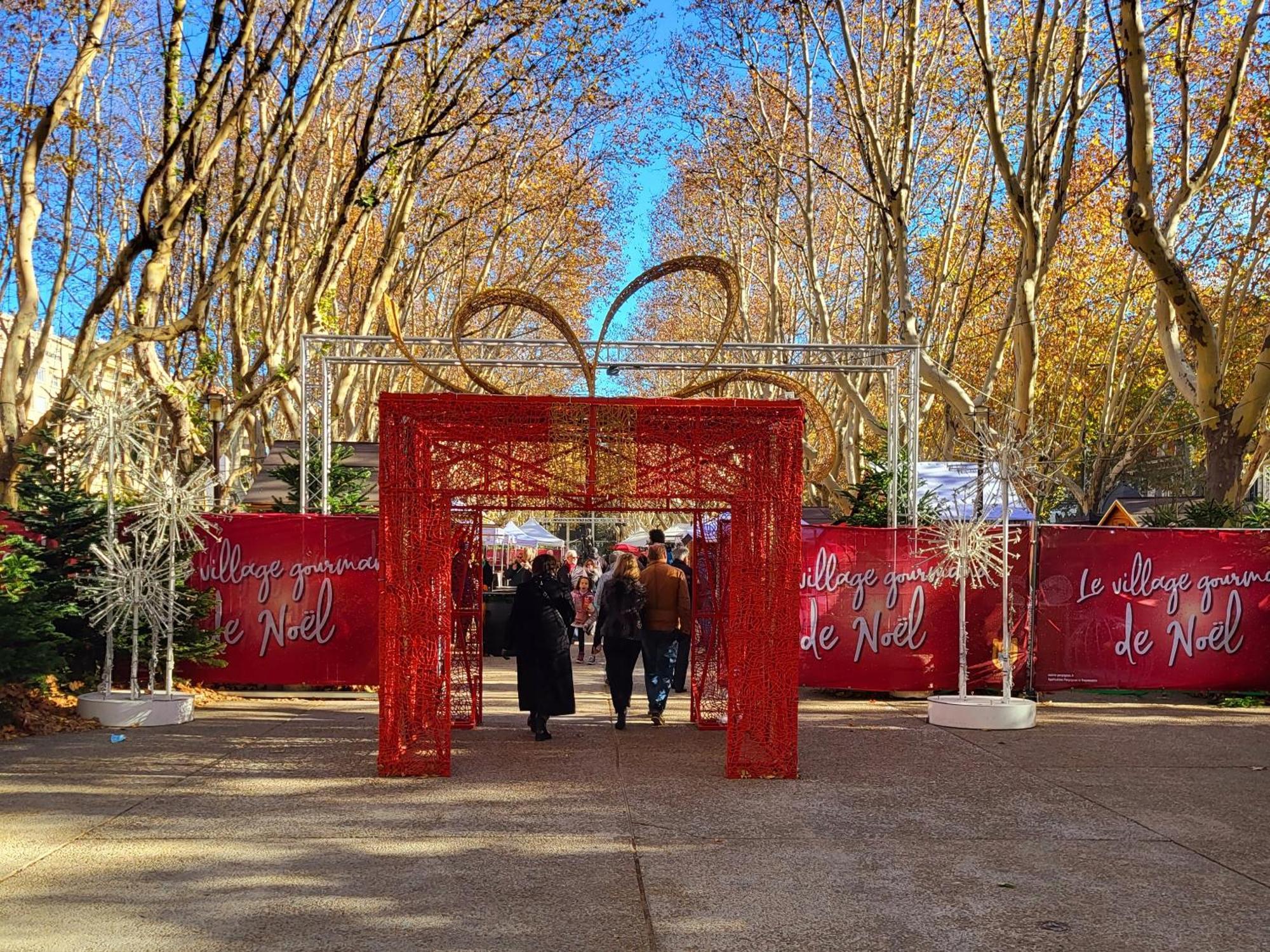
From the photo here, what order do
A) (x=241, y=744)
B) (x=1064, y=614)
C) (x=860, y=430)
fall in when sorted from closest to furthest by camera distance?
(x=241, y=744) → (x=1064, y=614) → (x=860, y=430)

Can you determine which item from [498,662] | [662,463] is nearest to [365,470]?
[498,662]

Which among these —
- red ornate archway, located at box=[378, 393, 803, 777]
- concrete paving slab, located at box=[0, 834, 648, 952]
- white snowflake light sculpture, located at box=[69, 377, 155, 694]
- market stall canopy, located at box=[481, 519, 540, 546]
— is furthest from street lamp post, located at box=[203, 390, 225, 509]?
concrete paving slab, located at box=[0, 834, 648, 952]

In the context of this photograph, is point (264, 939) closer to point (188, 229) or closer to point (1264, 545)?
point (1264, 545)

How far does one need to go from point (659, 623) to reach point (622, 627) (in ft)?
2.35

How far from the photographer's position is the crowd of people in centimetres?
1068

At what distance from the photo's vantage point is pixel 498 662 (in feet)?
67.4

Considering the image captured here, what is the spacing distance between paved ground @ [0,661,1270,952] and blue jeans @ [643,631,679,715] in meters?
0.77

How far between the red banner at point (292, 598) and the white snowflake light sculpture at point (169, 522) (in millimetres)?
1236

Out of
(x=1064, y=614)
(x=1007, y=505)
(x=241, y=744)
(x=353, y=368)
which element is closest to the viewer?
(x=241, y=744)

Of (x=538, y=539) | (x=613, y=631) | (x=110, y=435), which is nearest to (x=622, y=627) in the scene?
(x=613, y=631)

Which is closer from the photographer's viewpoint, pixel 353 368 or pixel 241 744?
pixel 241 744

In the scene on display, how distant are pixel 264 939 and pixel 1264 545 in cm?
1243

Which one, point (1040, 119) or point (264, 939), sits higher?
point (1040, 119)

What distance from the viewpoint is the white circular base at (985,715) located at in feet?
38.4
